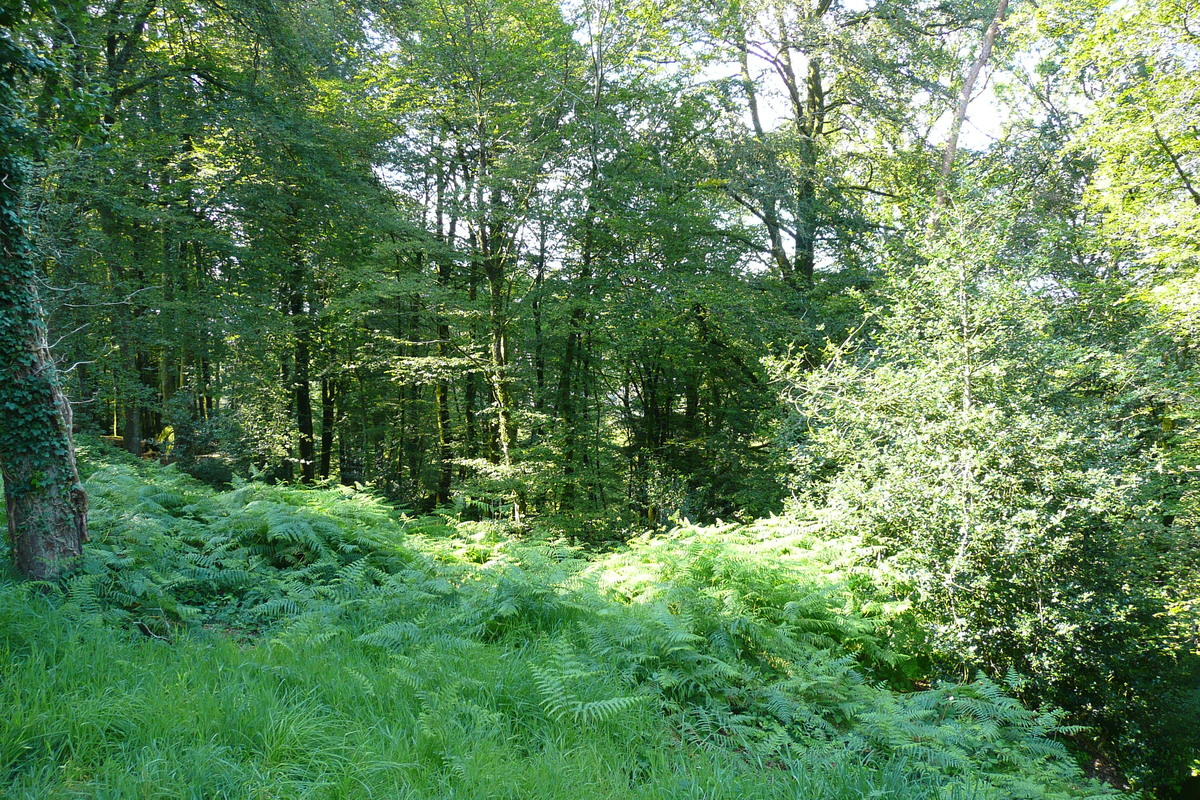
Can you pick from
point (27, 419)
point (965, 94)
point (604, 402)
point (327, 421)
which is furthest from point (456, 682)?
point (327, 421)

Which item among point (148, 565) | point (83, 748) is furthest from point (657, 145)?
point (83, 748)

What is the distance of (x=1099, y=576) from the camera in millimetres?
5844

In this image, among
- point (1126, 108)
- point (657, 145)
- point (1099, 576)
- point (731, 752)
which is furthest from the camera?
point (657, 145)

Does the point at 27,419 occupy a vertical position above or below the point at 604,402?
above

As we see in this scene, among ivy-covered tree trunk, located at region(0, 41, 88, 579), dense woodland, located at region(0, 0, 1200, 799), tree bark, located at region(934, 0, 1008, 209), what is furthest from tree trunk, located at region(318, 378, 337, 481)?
tree bark, located at region(934, 0, 1008, 209)

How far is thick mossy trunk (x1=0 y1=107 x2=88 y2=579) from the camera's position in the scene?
4.50 m

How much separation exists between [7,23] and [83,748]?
15.1 feet

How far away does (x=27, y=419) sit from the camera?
4.58m

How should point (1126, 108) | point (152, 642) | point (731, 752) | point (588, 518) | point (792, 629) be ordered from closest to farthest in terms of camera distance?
point (731, 752) → point (152, 642) → point (792, 629) → point (1126, 108) → point (588, 518)

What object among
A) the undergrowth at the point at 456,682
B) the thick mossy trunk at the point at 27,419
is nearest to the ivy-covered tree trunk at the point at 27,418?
the thick mossy trunk at the point at 27,419

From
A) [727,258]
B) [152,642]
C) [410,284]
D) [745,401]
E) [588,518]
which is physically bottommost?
[588,518]

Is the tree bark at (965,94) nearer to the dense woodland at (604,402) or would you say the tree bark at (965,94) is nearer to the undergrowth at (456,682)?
the dense woodland at (604,402)

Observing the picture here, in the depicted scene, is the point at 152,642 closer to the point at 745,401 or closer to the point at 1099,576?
the point at 1099,576

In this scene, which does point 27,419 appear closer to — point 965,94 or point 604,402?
point 604,402
